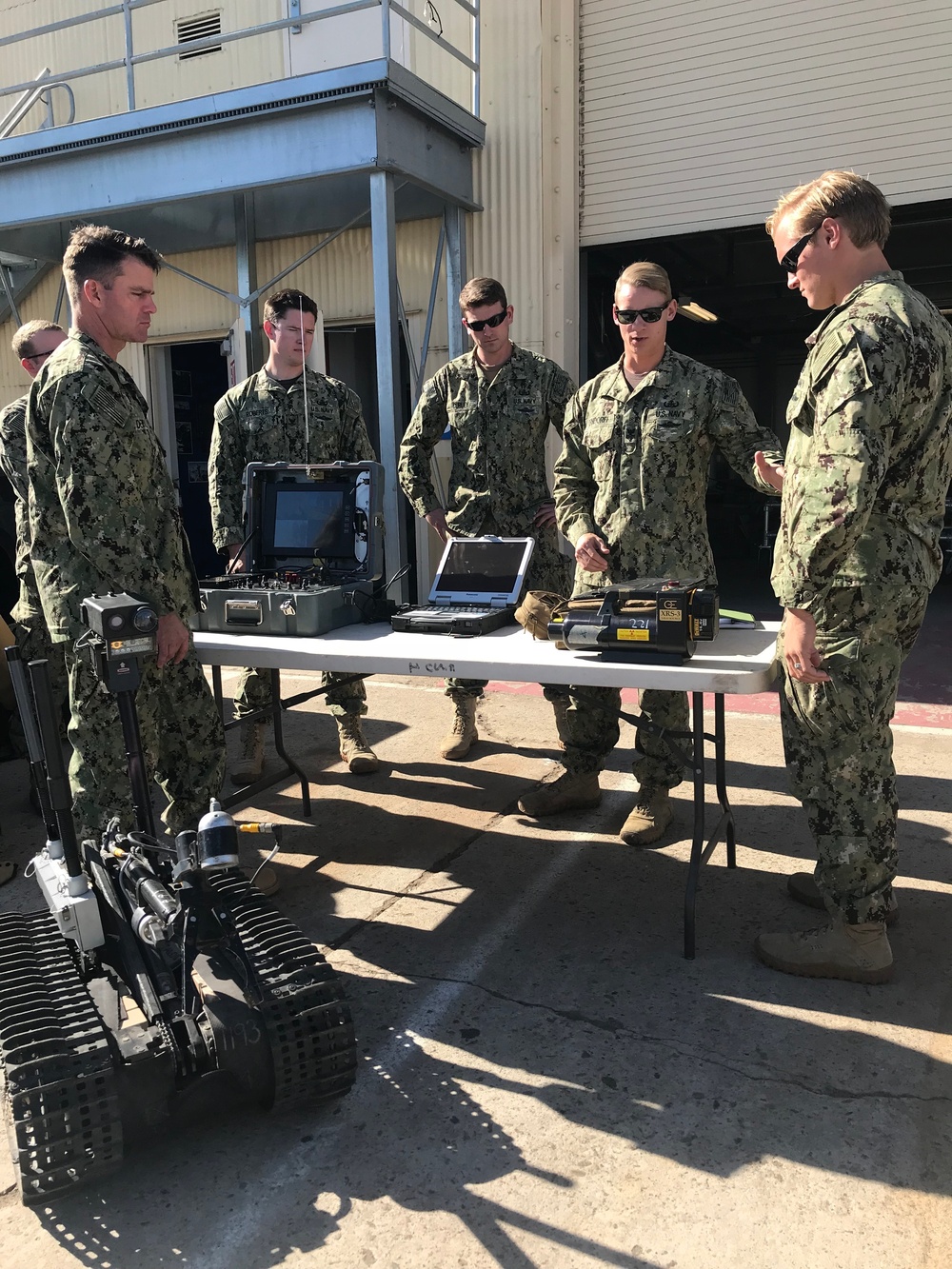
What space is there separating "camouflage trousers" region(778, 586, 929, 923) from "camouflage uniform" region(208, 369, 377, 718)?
2297mm

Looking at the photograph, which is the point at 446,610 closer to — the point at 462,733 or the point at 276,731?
the point at 276,731

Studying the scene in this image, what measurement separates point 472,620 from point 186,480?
7.62m

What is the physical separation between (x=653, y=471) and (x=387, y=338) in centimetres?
341

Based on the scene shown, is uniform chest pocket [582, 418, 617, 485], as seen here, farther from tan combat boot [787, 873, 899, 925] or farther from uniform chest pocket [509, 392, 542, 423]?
tan combat boot [787, 873, 899, 925]

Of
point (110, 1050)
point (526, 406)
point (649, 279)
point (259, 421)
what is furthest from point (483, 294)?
point (110, 1050)

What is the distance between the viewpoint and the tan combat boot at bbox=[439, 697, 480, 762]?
456 cm

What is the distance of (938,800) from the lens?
12.7 feet

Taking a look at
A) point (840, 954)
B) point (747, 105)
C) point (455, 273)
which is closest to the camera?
point (840, 954)

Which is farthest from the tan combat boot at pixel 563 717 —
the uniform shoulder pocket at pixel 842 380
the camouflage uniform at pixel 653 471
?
the uniform shoulder pocket at pixel 842 380

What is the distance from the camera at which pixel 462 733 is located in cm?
461

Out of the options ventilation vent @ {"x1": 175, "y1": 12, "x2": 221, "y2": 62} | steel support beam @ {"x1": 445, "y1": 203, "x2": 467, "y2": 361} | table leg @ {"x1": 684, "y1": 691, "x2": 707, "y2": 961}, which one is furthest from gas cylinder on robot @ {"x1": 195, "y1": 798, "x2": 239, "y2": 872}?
ventilation vent @ {"x1": 175, "y1": 12, "x2": 221, "y2": 62}

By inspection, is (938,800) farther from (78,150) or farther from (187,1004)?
(78,150)

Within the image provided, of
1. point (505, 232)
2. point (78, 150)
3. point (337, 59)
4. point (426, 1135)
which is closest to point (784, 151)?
point (505, 232)

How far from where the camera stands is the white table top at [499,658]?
2445mm
